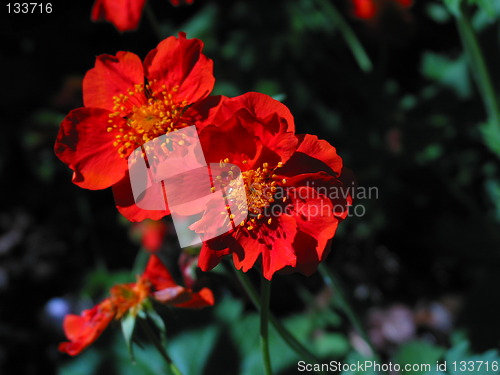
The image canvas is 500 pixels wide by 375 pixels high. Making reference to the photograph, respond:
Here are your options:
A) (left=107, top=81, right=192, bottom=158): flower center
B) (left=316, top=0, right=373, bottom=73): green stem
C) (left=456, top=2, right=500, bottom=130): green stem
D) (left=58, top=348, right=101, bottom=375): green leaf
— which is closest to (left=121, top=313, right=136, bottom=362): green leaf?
(left=107, top=81, right=192, bottom=158): flower center

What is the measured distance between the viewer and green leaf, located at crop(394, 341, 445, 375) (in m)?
1.69

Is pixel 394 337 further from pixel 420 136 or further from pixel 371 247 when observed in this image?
pixel 420 136

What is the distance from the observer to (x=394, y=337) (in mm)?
2338

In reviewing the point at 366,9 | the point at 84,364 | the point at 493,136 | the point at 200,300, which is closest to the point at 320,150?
the point at 200,300

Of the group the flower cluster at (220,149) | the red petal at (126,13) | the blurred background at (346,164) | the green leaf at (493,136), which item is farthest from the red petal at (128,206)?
the green leaf at (493,136)

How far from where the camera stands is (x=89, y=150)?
1107 millimetres

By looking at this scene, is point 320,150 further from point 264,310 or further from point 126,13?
point 126,13

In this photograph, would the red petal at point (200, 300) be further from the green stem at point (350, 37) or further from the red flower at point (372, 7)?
the red flower at point (372, 7)

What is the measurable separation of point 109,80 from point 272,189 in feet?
1.38

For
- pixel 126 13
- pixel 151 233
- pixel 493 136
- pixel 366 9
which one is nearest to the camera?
pixel 126 13

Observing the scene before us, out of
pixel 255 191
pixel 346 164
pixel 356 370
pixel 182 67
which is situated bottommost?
pixel 356 370

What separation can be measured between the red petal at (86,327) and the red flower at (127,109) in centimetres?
33

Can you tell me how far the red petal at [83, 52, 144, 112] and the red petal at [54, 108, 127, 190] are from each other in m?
0.04

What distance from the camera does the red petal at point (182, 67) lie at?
1.10 m
